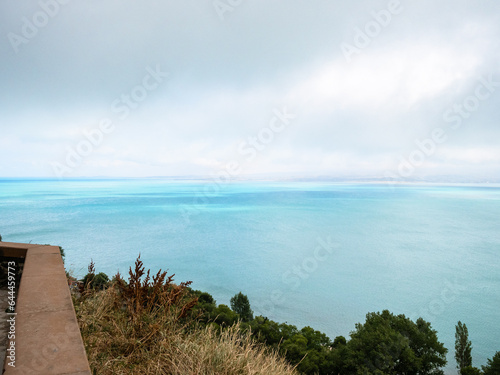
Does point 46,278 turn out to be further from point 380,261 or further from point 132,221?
point 132,221

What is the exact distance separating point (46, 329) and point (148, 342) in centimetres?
154

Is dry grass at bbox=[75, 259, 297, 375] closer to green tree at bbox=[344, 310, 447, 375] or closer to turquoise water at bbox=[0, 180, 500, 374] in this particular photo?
green tree at bbox=[344, 310, 447, 375]

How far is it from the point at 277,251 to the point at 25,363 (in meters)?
46.4

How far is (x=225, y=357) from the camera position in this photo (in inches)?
122

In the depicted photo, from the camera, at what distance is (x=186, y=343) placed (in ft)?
10.8

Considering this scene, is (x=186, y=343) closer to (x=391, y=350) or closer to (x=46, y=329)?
(x=46, y=329)

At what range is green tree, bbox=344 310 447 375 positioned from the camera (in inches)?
192

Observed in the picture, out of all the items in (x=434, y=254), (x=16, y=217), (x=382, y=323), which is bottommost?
(x=16, y=217)

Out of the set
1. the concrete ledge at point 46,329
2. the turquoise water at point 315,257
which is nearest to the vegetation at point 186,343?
the concrete ledge at point 46,329

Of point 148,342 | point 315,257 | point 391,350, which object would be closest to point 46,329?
point 148,342

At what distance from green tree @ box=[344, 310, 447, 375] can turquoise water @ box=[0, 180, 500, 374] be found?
51.1ft

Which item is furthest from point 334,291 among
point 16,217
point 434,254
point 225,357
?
point 16,217

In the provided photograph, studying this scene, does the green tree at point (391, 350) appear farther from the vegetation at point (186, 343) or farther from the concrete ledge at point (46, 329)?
the concrete ledge at point (46, 329)

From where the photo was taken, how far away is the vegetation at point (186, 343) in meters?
3.00
